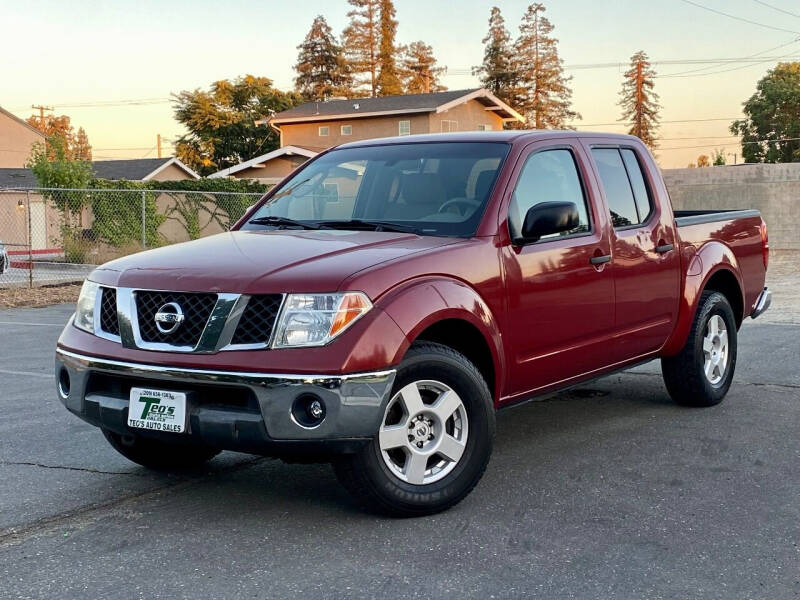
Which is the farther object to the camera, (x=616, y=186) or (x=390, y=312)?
(x=616, y=186)

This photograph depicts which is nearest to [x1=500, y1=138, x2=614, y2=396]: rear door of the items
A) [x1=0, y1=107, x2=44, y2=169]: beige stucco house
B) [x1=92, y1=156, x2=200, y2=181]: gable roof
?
[x1=92, y1=156, x2=200, y2=181]: gable roof

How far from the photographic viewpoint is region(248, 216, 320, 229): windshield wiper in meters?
5.54

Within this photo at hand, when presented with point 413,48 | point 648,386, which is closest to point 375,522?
point 648,386

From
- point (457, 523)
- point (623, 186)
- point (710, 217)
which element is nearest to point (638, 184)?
point (623, 186)

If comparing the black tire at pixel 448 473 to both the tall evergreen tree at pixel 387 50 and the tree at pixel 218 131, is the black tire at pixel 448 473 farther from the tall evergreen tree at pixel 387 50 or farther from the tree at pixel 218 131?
the tall evergreen tree at pixel 387 50

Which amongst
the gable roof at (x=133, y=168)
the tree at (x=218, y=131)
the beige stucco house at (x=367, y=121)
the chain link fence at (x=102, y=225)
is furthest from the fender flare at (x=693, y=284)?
the tree at (x=218, y=131)

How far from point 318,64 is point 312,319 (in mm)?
86486

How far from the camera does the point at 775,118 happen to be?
80.9 metres

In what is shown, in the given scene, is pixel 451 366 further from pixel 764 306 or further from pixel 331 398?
pixel 764 306

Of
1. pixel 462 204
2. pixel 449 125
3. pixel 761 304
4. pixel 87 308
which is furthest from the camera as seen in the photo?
pixel 449 125

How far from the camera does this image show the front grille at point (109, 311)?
4711 mm

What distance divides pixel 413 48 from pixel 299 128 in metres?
30.6

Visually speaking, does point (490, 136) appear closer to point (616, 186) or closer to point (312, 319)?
point (616, 186)

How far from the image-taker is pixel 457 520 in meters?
4.59
